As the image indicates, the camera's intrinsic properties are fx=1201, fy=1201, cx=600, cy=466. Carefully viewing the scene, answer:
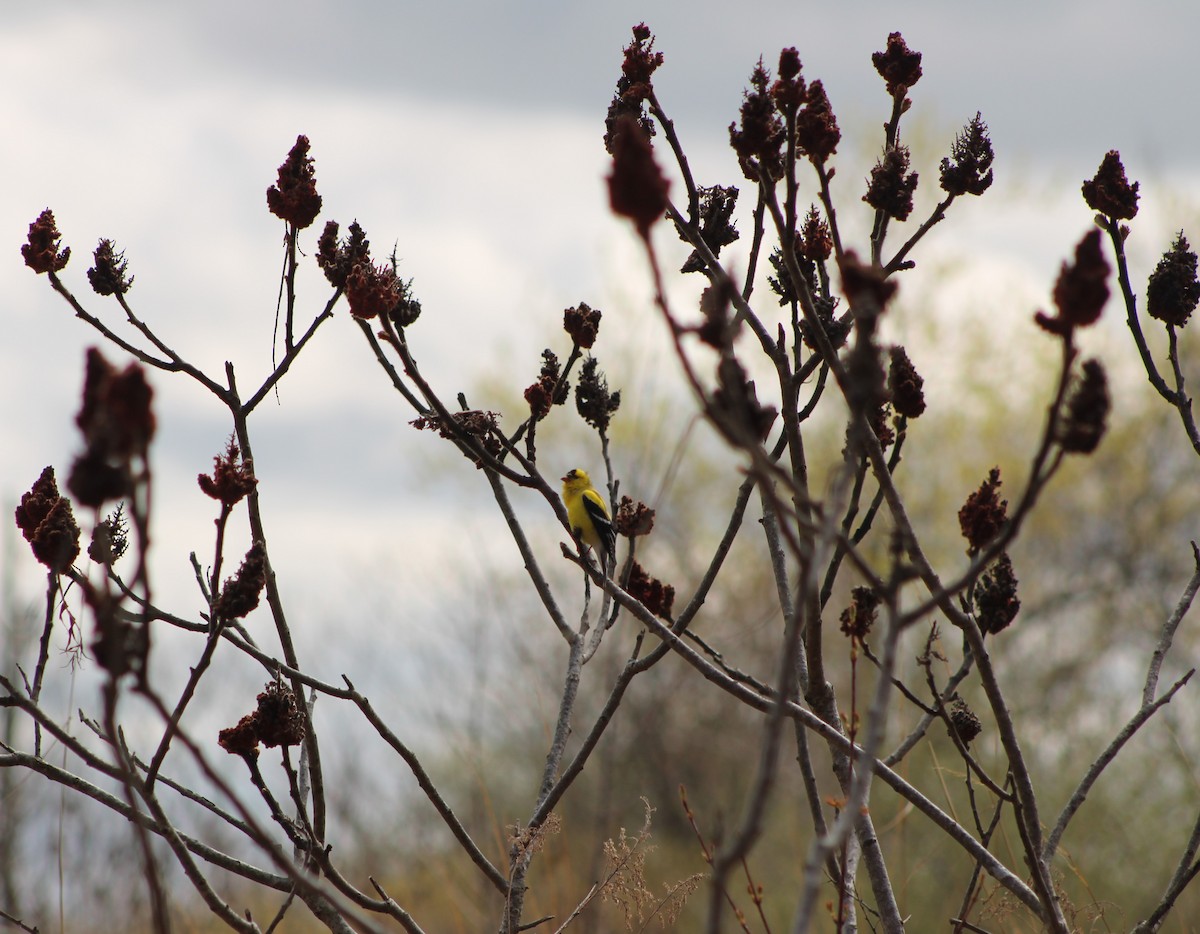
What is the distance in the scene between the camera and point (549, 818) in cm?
274

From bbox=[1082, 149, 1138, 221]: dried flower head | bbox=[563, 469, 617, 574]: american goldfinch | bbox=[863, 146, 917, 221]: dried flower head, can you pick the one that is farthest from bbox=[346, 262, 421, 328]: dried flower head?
bbox=[563, 469, 617, 574]: american goldfinch

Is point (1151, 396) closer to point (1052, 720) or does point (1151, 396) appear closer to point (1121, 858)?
point (1052, 720)

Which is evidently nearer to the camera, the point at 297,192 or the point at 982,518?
the point at 982,518

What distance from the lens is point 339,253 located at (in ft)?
9.15

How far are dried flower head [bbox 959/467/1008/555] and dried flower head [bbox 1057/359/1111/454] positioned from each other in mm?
699

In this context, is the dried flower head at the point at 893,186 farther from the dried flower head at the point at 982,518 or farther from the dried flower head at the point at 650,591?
the dried flower head at the point at 650,591

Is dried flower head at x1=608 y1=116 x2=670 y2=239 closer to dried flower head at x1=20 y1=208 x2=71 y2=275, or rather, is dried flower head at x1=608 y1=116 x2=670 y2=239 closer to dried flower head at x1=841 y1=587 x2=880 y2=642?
dried flower head at x1=841 y1=587 x2=880 y2=642

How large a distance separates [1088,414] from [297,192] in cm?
198

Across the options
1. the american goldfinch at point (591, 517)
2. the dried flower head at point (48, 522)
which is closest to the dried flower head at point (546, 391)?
the dried flower head at point (48, 522)

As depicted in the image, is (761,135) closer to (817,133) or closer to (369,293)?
(817,133)

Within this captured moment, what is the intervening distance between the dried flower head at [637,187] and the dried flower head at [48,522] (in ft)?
4.26

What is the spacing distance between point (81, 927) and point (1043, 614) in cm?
1448

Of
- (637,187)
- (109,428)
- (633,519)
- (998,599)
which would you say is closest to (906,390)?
(998,599)

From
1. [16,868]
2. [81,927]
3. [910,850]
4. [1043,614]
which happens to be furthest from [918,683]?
[16,868]
